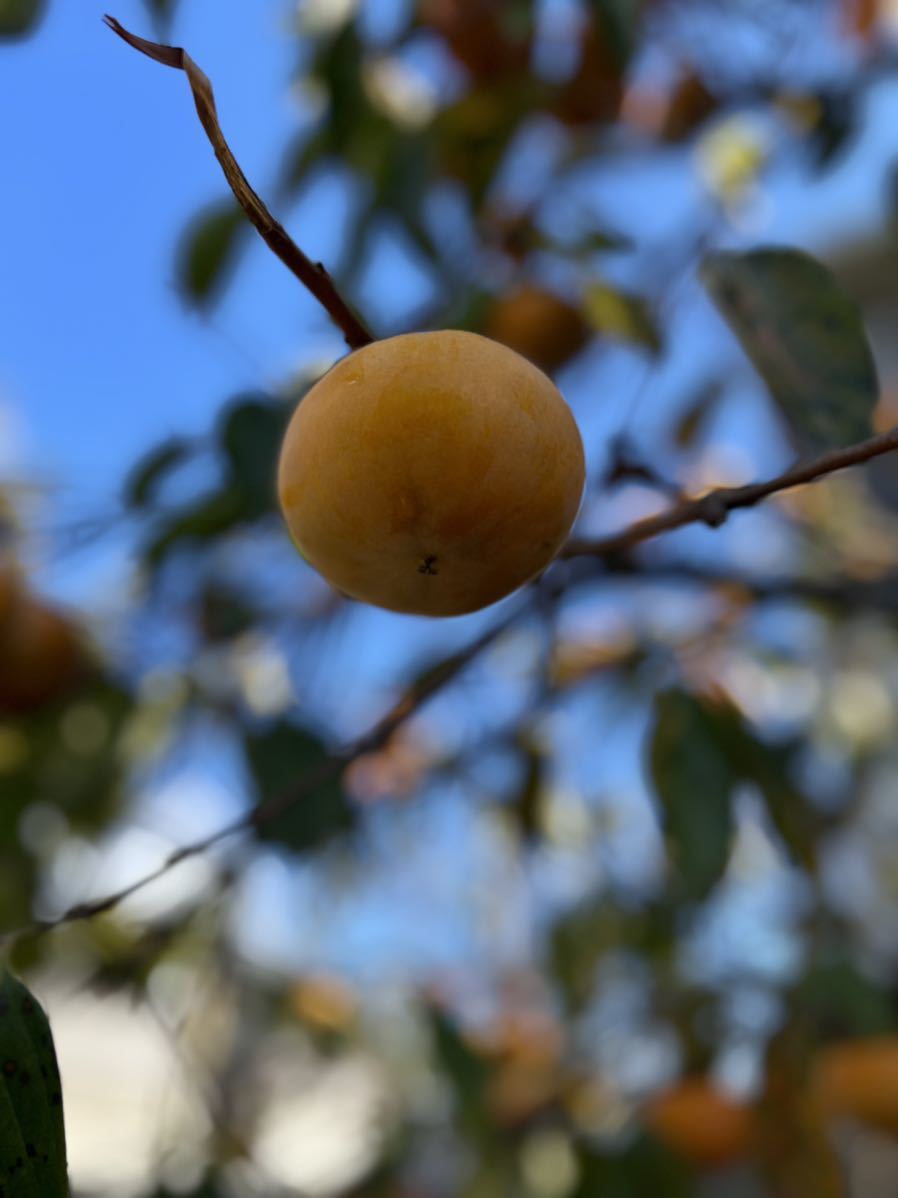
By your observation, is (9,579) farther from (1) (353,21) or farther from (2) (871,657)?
(2) (871,657)

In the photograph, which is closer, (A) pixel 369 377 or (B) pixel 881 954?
(A) pixel 369 377

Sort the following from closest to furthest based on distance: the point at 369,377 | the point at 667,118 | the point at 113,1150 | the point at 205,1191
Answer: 1. the point at 369,377
2. the point at 205,1191
3. the point at 667,118
4. the point at 113,1150

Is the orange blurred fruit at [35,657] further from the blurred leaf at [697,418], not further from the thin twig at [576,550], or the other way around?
the blurred leaf at [697,418]

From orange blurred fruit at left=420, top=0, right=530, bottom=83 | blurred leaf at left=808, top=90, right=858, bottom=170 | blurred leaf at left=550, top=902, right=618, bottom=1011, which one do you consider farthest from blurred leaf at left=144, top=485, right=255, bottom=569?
blurred leaf at left=808, top=90, right=858, bottom=170

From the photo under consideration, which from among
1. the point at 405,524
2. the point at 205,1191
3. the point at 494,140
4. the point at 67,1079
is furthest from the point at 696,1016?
the point at 67,1079

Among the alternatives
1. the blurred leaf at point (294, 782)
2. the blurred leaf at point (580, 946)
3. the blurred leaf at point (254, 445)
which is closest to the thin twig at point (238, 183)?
the blurred leaf at point (254, 445)

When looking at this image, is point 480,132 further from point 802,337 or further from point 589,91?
point 802,337
